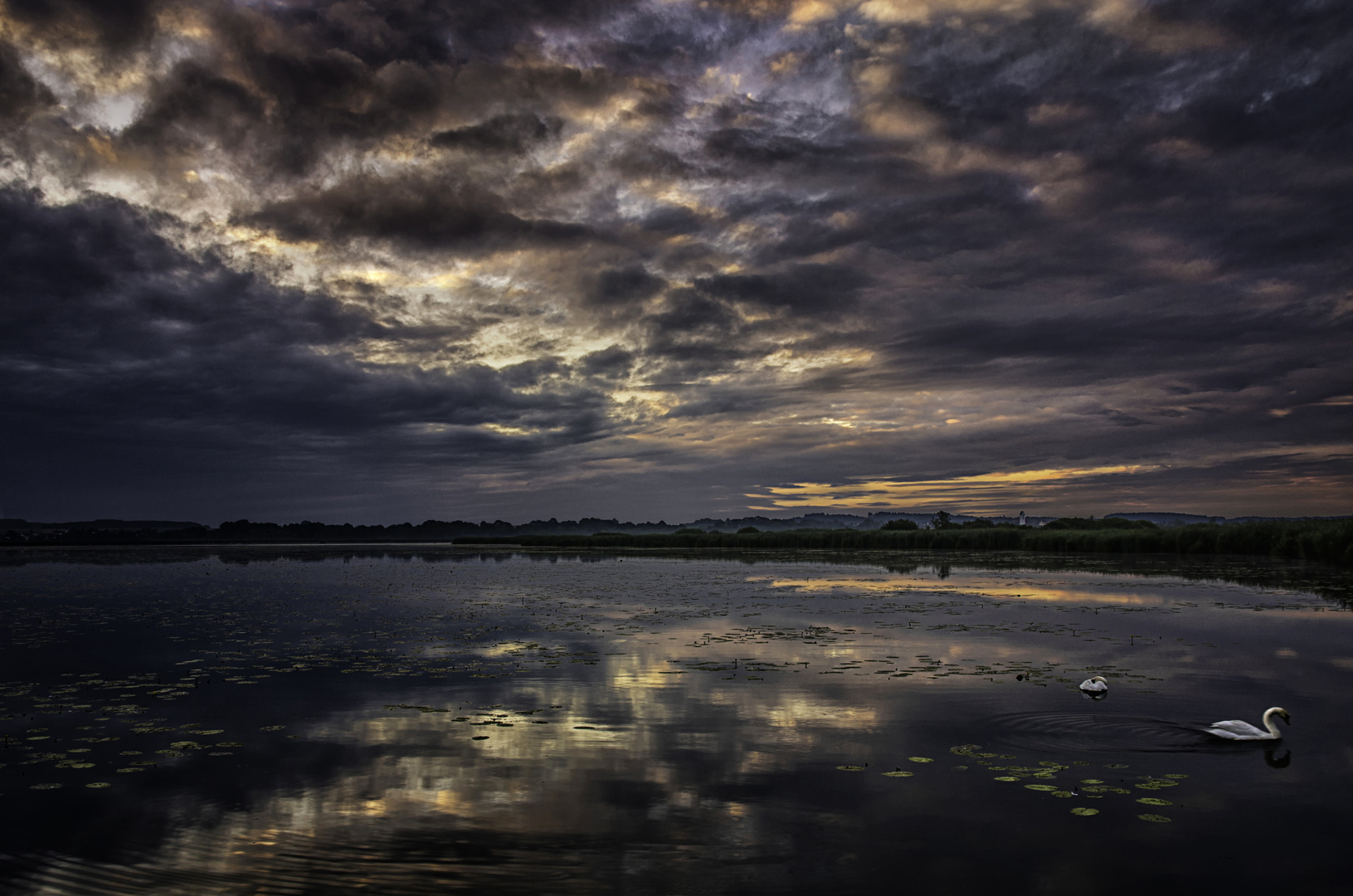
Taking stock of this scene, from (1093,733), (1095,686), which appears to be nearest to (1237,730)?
(1093,733)

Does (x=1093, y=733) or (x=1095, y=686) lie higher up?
(x=1095, y=686)

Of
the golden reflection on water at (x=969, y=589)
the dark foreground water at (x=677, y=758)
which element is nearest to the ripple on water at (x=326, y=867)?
the dark foreground water at (x=677, y=758)

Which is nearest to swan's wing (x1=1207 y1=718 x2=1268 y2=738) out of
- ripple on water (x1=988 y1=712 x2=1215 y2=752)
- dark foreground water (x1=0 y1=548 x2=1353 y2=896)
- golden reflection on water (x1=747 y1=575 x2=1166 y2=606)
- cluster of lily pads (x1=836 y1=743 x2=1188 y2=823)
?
ripple on water (x1=988 y1=712 x2=1215 y2=752)

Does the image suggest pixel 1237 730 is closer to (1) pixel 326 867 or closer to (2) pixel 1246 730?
(2) pixel 1246 730

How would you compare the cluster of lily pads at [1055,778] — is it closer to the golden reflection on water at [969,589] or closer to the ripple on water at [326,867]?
the ripple on water at [326,867]

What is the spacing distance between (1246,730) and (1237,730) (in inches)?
4.3

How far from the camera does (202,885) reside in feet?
20.7

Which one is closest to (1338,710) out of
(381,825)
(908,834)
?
(908,834)

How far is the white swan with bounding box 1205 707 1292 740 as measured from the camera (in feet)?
33.2

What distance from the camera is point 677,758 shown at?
9.64 m

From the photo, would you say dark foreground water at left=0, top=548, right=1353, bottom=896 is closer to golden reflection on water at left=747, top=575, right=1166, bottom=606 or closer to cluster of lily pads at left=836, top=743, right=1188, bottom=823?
cluster of lily pads at left=836, top=743, right=1188, bottom=823

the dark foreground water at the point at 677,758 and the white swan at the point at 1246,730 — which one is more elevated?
the white swan at the point at 1246,730

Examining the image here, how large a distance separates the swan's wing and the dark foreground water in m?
0.30

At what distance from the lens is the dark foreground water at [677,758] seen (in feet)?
21.8
